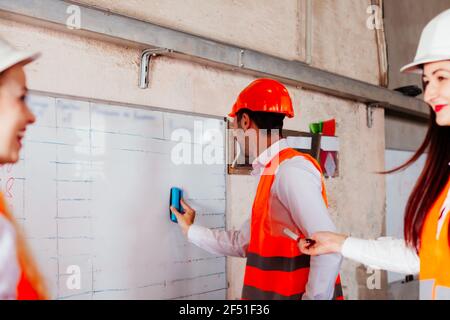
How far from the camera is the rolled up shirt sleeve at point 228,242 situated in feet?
5.91

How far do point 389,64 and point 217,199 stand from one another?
4.29ft

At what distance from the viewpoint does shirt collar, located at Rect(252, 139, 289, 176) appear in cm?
180

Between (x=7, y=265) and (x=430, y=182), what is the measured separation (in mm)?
→ 1177

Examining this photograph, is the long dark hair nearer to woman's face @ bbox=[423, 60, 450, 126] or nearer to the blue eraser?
woman's face @ bbox=[423, 60, 450, 126]

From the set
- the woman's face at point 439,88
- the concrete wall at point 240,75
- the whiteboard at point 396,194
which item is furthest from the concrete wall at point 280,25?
the woman's face at point 439,88

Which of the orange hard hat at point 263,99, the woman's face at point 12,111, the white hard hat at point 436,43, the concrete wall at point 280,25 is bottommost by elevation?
the woman's face at point 12,111

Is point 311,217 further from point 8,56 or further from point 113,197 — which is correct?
point 8,56

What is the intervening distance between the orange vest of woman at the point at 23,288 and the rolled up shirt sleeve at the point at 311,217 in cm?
85

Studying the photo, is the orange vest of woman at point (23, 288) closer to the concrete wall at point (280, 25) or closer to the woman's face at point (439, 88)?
the concrete wall at point (280, 25)

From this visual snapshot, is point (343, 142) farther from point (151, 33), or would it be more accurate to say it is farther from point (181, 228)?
point (151, 33)

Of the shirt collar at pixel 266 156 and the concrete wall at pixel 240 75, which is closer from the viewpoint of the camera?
the concrete wall at pixel 240 75
